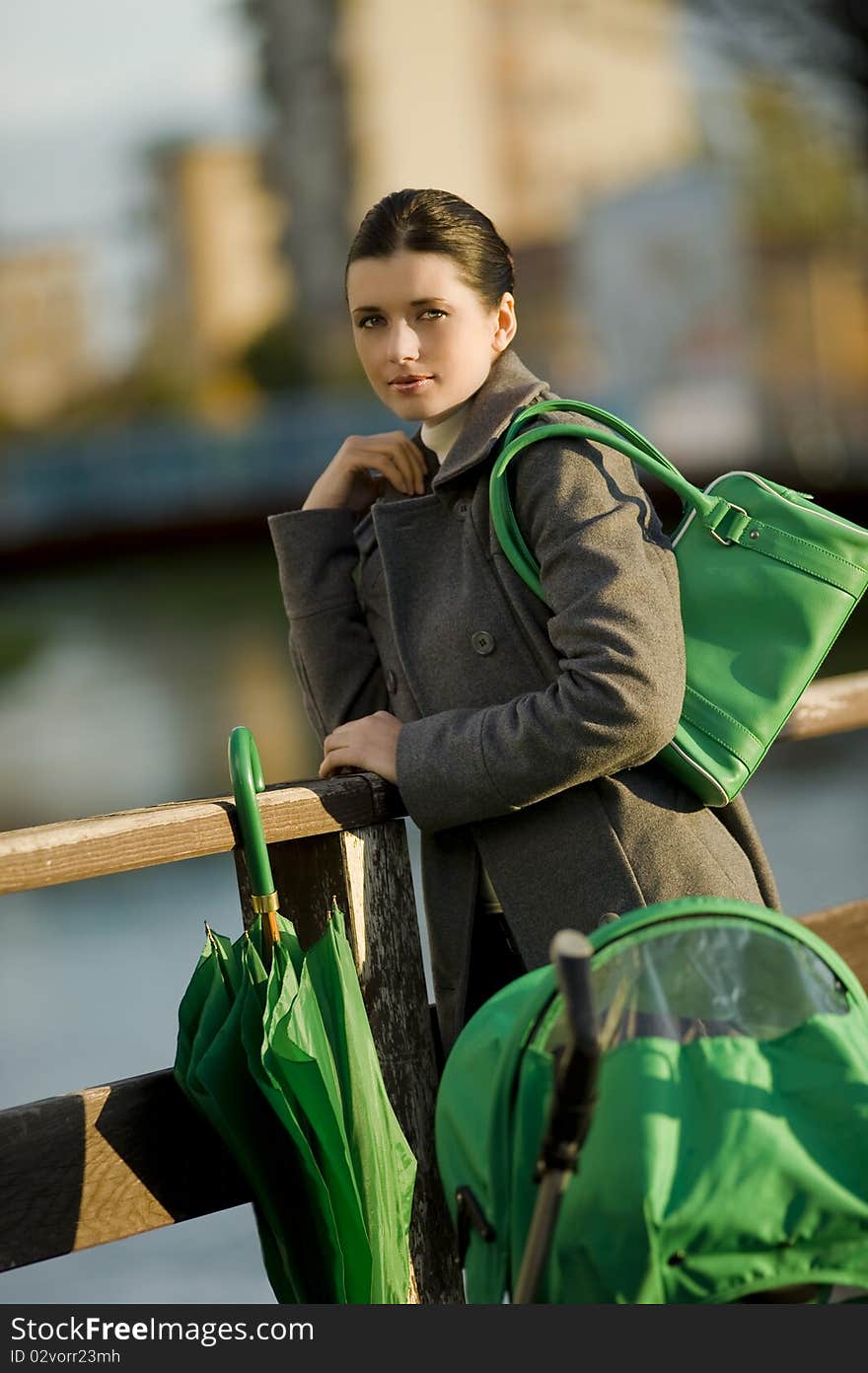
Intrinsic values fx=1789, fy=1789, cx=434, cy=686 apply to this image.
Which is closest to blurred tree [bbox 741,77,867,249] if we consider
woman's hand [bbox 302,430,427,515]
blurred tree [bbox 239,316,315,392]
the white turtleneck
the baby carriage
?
blurred tree [bbox 239,316,315,392]

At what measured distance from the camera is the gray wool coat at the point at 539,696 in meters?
1.93

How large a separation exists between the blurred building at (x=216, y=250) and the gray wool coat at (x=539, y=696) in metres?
59.5

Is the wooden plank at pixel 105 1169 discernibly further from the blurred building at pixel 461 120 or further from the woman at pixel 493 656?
the blurred building at pixel 461 120

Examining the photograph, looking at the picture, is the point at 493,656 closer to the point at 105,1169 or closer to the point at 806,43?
the point at 105,1169

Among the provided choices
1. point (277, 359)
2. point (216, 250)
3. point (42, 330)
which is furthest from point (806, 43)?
point (216, 250)

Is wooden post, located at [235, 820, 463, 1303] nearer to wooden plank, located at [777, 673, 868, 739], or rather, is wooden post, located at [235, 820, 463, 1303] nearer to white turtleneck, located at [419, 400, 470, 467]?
white turtleneck, located at [419, 400, 470, 467]

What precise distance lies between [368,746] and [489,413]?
420mm

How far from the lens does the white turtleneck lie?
86.8 inches

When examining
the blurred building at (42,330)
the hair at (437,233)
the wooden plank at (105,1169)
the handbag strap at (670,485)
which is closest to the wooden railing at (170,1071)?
the wooden plank at (105,1169)

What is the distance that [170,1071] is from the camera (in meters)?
2.05

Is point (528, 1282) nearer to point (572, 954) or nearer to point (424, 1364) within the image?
point (424, 1364)

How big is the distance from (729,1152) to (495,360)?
1.07 meters

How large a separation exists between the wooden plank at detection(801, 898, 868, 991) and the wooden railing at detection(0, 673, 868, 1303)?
885 mm

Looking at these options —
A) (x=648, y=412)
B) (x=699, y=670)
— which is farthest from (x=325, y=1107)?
(x=648, y=412)
